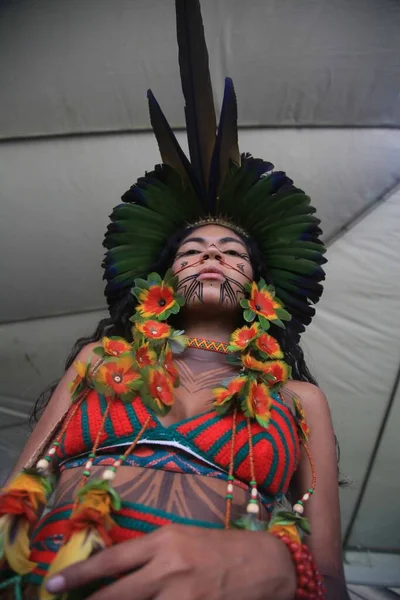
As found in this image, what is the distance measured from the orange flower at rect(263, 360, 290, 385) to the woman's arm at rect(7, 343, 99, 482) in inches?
17.6

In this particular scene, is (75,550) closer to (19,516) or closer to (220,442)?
(19,516)

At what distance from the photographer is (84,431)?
3.75ft

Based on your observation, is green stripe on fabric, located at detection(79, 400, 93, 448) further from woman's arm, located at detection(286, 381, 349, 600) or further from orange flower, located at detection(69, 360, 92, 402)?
woman's arm, located at detection(286, 381, 349, 600)

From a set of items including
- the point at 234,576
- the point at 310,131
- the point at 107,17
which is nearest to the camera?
the point at 234,576

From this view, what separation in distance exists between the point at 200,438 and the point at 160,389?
0.15 meters

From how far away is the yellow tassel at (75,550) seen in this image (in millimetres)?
817

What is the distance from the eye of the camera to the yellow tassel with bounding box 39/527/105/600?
2.68 feet

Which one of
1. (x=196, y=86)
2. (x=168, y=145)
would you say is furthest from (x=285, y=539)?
(x=196, y=86)

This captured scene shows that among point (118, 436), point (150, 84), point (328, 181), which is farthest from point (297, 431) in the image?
point (150, 84)

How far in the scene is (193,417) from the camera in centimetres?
116

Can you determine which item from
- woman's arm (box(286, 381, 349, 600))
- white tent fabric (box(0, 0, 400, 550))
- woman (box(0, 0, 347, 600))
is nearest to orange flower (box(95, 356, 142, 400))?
woman (box(0, 0, 347, 600))

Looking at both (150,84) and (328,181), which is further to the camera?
(328,181)

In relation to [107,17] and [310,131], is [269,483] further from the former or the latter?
[107,17]

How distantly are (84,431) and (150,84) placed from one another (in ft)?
4.45
